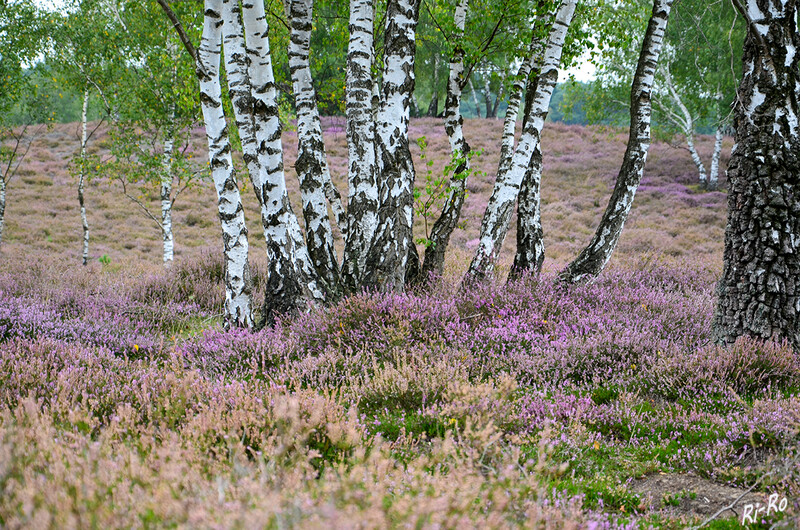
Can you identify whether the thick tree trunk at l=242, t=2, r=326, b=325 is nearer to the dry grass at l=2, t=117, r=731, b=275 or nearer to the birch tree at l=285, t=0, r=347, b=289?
the birch tree at l=285, t=0, r=347, b=289

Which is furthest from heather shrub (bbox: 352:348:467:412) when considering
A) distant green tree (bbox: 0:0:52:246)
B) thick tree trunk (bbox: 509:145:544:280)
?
distant green tree (bbox: 0:0:52:246)

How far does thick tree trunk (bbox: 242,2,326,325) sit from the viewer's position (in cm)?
566

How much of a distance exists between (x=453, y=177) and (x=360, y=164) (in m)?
1.31

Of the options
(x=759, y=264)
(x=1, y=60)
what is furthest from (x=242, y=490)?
(x=1, y=60)

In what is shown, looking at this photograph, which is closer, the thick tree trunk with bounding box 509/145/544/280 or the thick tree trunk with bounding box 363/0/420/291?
the thick tree trunk with bounding box 363/0/420/291

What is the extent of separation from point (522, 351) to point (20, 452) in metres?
3.69

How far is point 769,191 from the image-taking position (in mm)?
4031

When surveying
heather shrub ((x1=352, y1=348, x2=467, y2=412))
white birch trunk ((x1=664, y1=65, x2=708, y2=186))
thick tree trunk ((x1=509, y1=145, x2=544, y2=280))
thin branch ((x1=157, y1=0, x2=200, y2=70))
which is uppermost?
white birch trunk ((x1=664, y1=65, x2=708, y2=186))

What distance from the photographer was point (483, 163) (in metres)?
25.0

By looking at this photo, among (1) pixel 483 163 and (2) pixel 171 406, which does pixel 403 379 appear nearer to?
(2) pixel 171 406

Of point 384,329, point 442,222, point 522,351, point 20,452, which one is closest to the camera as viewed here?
point 20,452

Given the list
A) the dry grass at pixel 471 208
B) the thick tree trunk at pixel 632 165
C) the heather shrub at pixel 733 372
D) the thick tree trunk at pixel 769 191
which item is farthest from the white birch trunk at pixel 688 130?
the heather shrub at pixel 733 372

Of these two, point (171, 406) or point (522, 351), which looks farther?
point (522, 351)

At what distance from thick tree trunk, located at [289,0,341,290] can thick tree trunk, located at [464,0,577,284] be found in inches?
73.8
